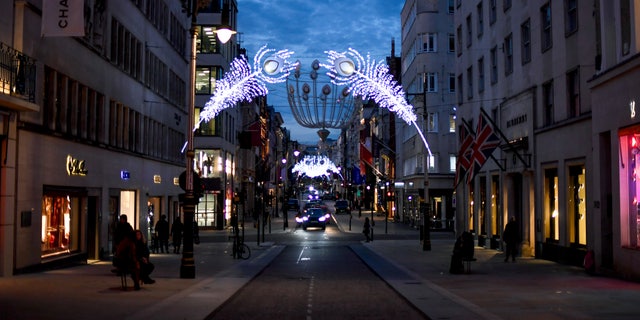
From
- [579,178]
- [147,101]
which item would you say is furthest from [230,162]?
[579,178]

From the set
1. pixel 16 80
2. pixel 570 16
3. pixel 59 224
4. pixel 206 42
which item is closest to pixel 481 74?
pixel 570 16

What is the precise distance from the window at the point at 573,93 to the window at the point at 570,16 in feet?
5.45

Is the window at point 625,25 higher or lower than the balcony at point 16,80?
higher

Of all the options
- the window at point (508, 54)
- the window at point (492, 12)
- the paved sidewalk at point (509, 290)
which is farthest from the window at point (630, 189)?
the window at point (492, 12)

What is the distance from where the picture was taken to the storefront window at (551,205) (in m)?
29.8

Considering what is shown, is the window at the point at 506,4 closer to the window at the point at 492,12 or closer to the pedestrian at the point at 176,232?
the window at the point at 492,12

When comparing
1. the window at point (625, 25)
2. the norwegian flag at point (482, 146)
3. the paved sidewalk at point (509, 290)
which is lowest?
the paved sidewalk at point (509, 290)

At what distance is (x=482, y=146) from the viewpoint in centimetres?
3044

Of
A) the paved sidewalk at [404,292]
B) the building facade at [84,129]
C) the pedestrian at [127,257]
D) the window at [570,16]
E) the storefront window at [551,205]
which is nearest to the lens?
the paved sidewalk at [404,292]

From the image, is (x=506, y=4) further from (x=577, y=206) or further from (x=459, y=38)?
(x=577, y=206)

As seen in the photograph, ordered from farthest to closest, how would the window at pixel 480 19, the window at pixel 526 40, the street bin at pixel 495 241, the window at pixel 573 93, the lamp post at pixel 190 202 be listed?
the window at pixel 480 19 → the street bin at pixel 495 241 → the window at pixel 526 40 → the window at pixel 573 93 → the lamp post at pixel 190 202

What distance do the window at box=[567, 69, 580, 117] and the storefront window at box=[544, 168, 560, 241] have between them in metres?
3.03

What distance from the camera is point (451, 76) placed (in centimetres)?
6506

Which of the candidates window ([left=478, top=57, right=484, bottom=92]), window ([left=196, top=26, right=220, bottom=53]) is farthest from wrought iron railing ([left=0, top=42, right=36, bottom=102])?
window ([left=196, top=26, right=220, bottom=53])
